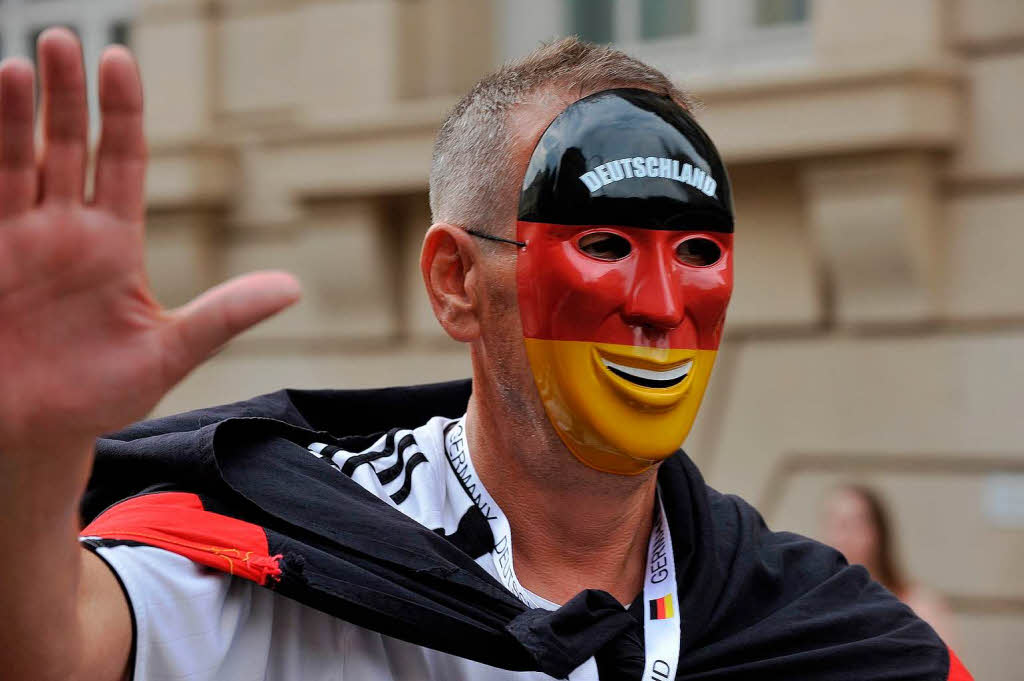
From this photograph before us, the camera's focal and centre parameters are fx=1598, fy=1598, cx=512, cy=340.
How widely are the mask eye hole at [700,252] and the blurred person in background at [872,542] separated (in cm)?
298

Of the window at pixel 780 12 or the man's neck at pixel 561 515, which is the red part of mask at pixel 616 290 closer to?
the man's neck at pixel 561 515

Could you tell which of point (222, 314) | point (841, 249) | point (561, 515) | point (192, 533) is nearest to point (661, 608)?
point (561, 515)

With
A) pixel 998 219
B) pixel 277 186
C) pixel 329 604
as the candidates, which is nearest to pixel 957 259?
pixel 998 219

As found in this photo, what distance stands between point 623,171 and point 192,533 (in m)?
1.07

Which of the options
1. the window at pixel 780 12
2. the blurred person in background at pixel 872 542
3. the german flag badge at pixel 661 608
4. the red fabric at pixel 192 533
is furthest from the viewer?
the window at pixel 780 12

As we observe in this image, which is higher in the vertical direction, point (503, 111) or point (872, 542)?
point (503, 111)

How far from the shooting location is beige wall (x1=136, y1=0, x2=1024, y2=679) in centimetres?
661

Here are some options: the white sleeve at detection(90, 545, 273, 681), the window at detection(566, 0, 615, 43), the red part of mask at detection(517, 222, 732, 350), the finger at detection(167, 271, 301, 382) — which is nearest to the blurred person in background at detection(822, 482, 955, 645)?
the window at detection(566, 0, 615, 43)

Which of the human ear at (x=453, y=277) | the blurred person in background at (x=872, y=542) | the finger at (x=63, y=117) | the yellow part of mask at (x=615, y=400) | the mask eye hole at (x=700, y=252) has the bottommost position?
the blurred person in background at (x=872, y=542)

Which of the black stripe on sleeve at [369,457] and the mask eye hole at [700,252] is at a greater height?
the mask eye hole at [700,252]

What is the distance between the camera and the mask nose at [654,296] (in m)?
3.06

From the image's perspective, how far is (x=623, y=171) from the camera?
3094mm

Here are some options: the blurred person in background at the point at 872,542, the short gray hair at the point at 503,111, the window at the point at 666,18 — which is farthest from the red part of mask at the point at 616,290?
the window at the point at 666,18

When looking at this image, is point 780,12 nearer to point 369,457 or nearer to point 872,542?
point 872,542
